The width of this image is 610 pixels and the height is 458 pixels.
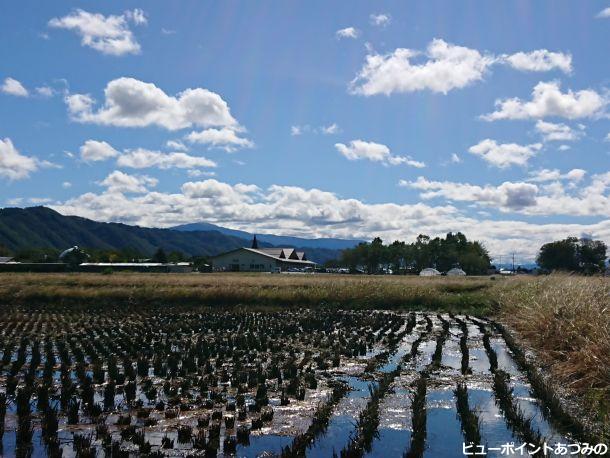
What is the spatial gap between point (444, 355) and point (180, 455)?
1016 centimetres

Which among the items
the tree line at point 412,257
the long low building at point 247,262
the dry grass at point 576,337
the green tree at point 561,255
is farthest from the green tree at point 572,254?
the dry grass at point 576,337

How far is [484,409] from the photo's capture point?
9.53 meters

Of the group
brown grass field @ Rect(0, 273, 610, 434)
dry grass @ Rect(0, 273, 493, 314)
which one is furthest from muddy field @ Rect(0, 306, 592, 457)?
dry grass @ Rect(0, 273, 493, 314)

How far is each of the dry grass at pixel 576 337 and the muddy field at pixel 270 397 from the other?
0.71 metres

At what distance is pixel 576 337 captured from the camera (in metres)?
12.8

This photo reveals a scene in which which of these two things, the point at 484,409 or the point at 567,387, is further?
the point at 567,387

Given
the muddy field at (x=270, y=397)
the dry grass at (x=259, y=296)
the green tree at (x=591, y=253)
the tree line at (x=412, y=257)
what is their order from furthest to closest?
the tree line at (x=412, y=257)
the green tree at (x=591, y=253)
the dry grass at (x=259, y=296)
the muddy field at (x=270, y=397)

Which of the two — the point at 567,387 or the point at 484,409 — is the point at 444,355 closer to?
the point at 567,387

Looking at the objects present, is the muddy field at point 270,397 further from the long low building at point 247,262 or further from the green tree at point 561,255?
the green tree at point 561,255

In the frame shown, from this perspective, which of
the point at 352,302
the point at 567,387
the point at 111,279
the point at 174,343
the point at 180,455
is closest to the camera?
the point at 180,455

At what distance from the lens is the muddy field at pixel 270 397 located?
7562 mm

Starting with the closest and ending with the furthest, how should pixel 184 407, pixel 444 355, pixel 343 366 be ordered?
pixel 184 407 < pixel 343 366 < pixel 444 355

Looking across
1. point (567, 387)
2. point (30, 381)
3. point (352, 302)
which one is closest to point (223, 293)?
point (352, 302)

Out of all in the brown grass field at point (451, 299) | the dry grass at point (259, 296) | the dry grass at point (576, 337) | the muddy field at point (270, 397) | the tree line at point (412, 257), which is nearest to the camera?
the muddy field at point (270, 397)
